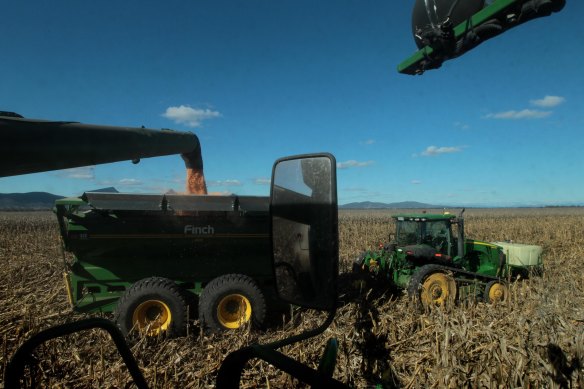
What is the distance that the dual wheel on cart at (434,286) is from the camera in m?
7.20

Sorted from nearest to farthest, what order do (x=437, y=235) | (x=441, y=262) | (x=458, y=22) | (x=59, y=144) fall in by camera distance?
1. (x=59, y=144)
2. (x=458, y=22)
3. (x=441, y=262)
4. (x=437, y=235)

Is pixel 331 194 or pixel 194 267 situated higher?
pixel 331 194

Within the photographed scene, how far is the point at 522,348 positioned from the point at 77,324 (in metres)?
3.80

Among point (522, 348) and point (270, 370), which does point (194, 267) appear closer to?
point (270, 370)

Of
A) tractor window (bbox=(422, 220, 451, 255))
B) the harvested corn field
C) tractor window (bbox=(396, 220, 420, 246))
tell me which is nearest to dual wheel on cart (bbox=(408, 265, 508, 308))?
the harvested corn field

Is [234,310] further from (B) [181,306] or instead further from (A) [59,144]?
(A) [59,144]

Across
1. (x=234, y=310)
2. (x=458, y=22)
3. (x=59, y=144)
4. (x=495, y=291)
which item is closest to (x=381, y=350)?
(x=234, y=310)

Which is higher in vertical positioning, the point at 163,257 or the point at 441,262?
the point at 163,257

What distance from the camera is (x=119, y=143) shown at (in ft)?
5.32

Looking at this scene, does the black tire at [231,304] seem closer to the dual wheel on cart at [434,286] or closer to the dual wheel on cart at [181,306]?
the dual wheel on cart at [181,306]

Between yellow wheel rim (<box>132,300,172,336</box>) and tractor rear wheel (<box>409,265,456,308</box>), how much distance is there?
14.0 ft

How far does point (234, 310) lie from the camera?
20.1 ft

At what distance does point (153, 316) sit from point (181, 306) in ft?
1.55

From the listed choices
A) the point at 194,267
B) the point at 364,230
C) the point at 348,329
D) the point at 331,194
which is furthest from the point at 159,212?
the point at 364,230
